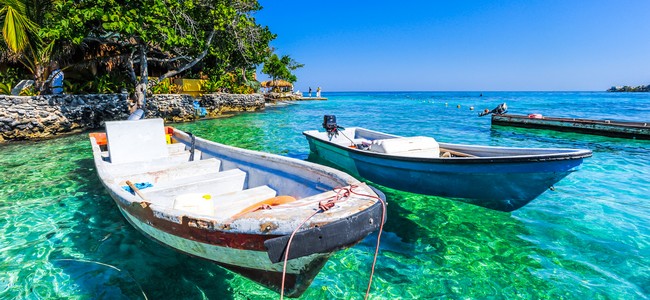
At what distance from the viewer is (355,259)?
179 inches

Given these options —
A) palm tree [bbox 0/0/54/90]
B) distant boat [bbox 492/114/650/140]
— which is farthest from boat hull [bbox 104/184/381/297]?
distant boat [bbox 492/114/650/140]

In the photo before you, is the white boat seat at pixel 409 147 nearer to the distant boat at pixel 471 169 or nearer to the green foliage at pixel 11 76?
the distant boat at pixel 471 169

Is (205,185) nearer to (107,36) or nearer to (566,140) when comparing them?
(107,36)

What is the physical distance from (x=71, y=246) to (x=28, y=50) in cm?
1448

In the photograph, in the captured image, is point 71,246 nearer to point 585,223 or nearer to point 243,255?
point 243,255

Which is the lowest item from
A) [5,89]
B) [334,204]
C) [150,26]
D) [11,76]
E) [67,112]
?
[334,204]

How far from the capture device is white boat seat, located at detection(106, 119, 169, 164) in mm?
6133

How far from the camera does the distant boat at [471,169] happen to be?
4.56 m

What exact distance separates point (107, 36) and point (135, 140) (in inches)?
487

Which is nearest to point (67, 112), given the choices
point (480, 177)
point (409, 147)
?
point (409, 147)

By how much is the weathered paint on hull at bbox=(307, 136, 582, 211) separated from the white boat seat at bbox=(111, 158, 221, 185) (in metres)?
3.23

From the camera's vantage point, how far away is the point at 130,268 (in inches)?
162

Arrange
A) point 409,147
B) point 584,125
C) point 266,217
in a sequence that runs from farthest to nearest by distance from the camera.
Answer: point 584,125, point 409,147, point 266,217

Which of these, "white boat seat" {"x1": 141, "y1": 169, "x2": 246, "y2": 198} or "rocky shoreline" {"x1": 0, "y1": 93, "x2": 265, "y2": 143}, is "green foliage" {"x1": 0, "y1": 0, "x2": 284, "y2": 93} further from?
"white boat seat" {"x1": 141, "y1": 169, "x2": 246, "y2": 198}
